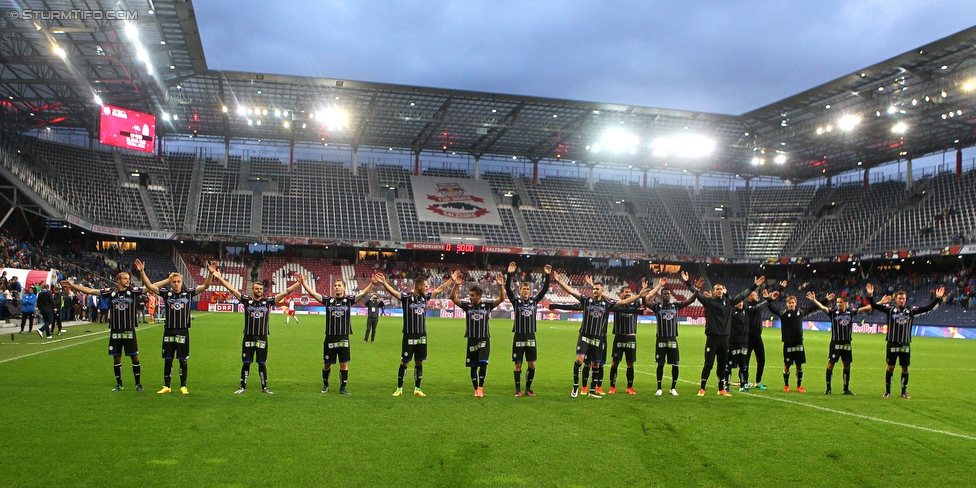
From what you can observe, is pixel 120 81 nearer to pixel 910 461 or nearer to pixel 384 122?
pixel 384 122

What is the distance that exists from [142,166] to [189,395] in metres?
53.0

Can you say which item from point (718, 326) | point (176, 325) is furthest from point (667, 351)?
point (176, 325)

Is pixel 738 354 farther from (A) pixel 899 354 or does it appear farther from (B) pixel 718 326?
(A) pixel 899 354

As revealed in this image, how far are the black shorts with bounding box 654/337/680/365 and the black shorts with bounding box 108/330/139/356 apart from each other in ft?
32.8

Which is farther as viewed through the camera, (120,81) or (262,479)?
(120,81)

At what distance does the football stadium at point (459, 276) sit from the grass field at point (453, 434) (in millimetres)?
81

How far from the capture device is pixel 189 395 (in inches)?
459

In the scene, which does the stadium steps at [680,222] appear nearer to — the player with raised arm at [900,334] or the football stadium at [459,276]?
the football stadium at [459,276]

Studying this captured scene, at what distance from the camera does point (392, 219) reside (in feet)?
193

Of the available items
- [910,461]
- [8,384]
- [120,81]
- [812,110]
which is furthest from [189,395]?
[812,110]

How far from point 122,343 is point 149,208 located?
1847 inches

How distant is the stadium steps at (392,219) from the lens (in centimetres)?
5756

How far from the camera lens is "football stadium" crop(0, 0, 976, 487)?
8578 mm

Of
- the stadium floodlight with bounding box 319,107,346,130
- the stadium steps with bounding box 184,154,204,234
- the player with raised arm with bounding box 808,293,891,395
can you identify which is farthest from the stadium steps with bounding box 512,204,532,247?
the player with raised arm with bounding box 808,293,891,395
